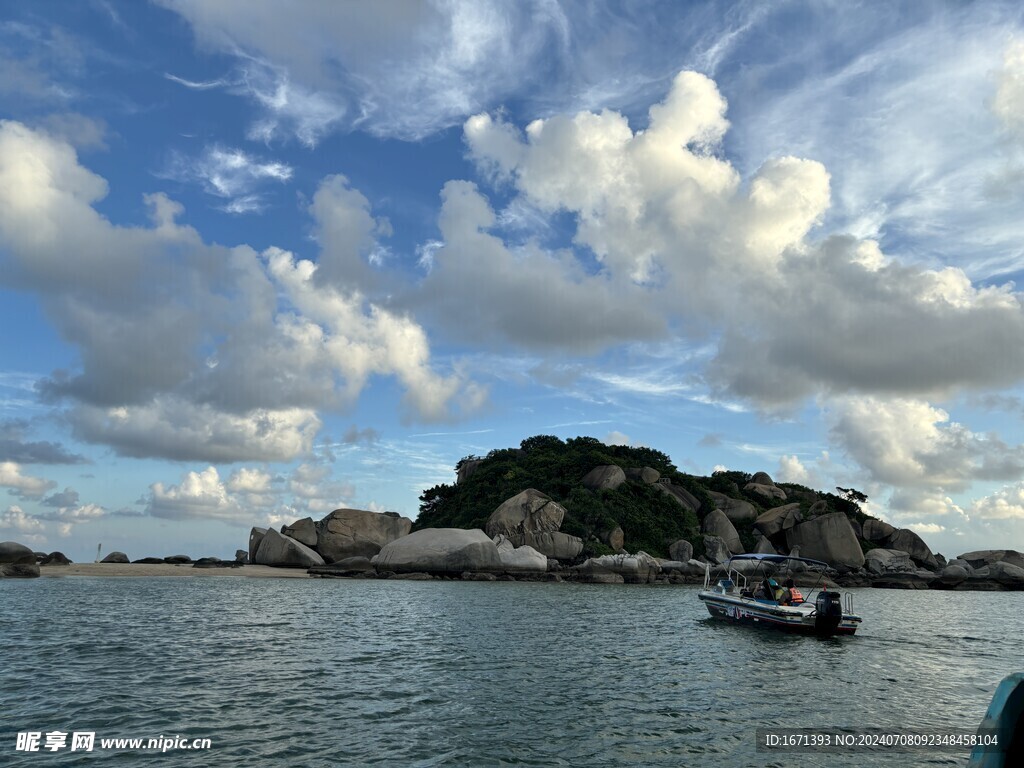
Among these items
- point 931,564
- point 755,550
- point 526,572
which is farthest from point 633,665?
point 931,564

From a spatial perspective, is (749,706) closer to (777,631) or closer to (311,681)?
(311,681)

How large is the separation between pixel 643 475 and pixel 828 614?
191 feet

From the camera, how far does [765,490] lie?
96250mm

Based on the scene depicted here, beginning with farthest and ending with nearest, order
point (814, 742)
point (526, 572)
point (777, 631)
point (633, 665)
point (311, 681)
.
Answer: point (526, 572), point (777, 631), point (633, 665), point (311, 681), point (814, 742)

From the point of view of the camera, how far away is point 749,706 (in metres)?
16.6

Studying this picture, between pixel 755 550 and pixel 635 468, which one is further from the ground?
pixel 635 468

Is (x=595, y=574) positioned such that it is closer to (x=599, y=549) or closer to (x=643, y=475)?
(x=599, y=549)

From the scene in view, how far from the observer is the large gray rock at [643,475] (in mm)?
86375

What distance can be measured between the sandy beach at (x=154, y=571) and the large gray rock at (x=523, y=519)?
19.9 meters

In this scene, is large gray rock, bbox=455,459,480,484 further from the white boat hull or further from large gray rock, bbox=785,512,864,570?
the white boat hull

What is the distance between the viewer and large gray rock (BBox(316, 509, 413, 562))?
68.2 metres

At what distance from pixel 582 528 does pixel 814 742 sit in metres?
60.2

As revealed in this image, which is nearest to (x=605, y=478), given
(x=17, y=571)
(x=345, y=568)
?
(x=345, y=568)

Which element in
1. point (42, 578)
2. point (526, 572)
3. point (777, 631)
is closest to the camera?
point (777, 631)
